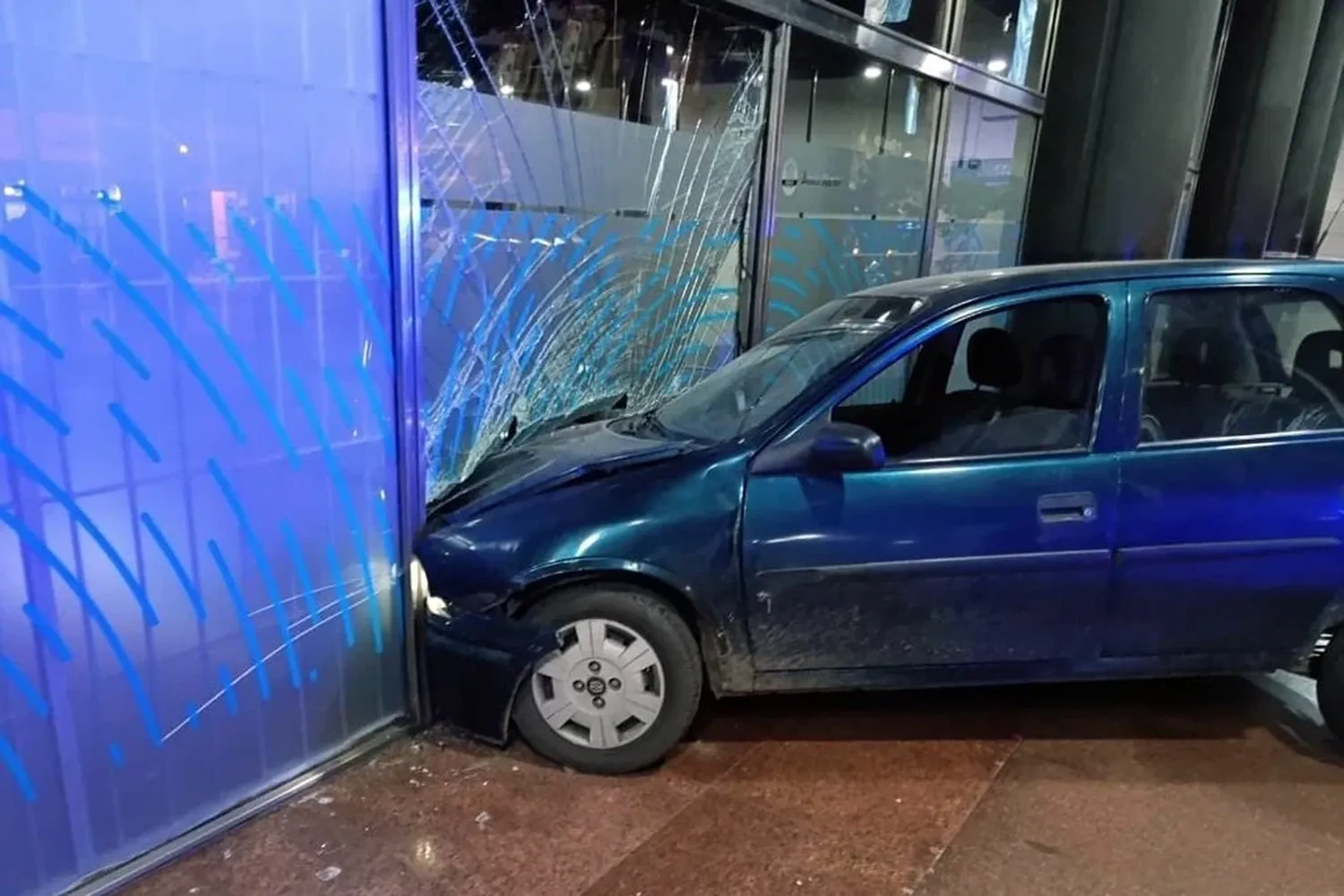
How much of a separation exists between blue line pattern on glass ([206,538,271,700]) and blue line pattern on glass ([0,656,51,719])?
48cm

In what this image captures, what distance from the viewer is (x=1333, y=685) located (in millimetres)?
3000

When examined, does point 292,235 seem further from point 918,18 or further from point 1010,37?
point 1010,37

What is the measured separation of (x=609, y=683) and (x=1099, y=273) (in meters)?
2.06

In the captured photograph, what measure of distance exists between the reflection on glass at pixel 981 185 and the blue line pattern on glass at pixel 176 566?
6208 millimetres

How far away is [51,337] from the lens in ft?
6.67

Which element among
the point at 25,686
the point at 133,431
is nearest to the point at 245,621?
the point at 25,686

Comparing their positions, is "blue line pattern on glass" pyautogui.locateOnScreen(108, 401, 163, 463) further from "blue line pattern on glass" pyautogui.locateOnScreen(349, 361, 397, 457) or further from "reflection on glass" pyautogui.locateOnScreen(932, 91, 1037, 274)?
"reflection on glass" pyautogui.locateOnScreen(932, 91, 1037, 274)

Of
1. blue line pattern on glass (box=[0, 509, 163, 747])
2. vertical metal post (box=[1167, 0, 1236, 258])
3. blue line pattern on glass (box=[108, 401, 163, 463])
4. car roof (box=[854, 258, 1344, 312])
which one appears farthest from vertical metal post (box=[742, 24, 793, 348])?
vertical metal post (box=[1167, 0, 1236, 258])

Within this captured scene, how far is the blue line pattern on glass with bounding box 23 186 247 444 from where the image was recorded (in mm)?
1990

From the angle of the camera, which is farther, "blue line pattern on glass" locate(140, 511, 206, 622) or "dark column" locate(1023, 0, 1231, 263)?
"dark column" locate(1023, 0, 1231, 263)

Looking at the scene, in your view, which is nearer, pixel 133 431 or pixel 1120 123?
pixel 133 431

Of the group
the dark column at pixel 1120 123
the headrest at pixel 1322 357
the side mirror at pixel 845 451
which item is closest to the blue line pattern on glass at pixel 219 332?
the side mirror at pixel 845 451

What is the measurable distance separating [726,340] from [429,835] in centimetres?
348

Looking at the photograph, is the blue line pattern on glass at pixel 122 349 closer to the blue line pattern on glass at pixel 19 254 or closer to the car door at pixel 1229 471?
the blue line pattern on glass at pixel 19 254
